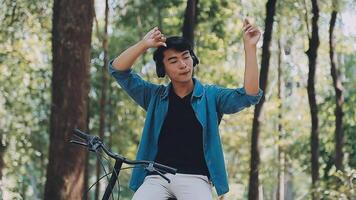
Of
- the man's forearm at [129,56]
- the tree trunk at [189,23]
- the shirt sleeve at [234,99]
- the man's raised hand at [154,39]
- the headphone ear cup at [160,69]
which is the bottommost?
the shirt sleeve at [234,99]

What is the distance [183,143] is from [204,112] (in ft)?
0.68

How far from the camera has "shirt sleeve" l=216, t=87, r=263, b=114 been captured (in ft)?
12.4

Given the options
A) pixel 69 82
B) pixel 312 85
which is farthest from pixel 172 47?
pixel 312 85

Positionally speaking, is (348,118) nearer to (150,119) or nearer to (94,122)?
(94,122)

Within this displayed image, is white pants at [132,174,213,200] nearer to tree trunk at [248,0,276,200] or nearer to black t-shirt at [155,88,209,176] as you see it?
black t-shirt at [155,88,209,176]

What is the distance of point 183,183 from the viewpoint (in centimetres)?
380

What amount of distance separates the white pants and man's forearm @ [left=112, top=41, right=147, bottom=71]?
66 centimetres

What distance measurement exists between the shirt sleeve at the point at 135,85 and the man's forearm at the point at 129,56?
1.7 inches

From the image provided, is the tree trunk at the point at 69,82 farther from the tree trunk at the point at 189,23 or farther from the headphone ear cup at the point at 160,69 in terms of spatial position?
the headphone ear cup at the point at 160,69

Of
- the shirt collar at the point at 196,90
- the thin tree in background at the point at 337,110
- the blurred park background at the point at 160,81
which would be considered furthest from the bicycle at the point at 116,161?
the thin tree in background at the point at 337,110

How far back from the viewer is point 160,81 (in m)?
20.0

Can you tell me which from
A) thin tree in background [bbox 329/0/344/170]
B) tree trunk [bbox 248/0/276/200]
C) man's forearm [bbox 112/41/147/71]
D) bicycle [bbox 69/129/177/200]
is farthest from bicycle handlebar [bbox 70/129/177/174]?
thin tree in background [bbox 329/0/344/170]

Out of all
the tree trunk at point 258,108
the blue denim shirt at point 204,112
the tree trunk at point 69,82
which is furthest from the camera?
the tree trunk at point 258,108

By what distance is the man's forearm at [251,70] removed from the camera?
371 centimetres
